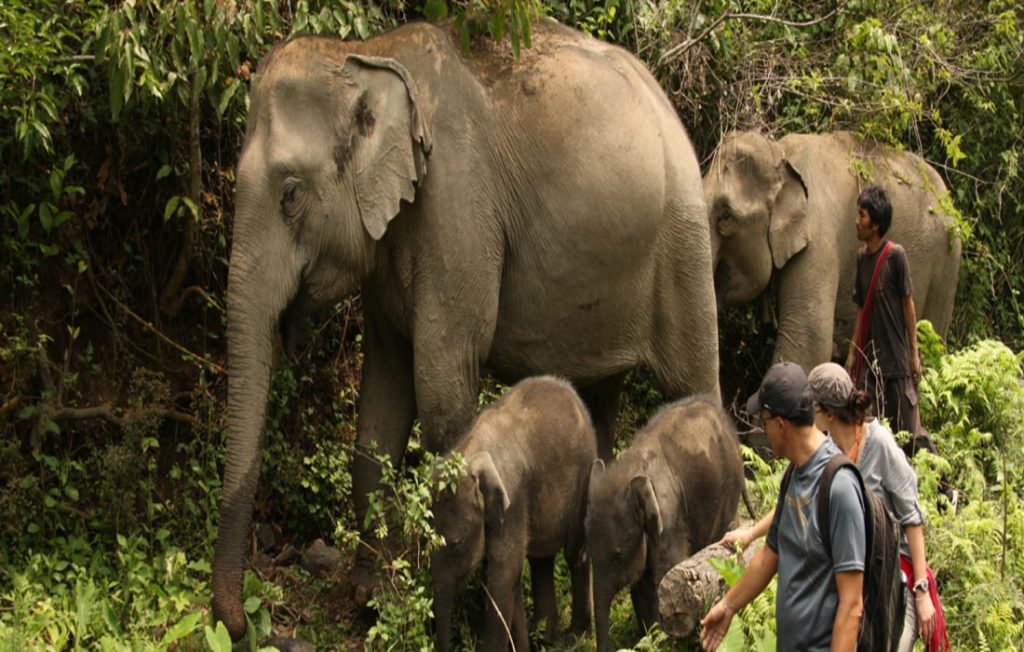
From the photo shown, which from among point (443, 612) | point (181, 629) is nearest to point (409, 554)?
point (443, 612)

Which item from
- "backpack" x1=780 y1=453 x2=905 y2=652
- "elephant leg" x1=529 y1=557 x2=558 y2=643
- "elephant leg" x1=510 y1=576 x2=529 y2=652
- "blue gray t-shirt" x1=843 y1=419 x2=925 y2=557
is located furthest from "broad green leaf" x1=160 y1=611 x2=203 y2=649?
"backpack" x1=780 y1=453 x2=905 y2=652

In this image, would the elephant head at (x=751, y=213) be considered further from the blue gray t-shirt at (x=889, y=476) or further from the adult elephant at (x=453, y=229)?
the blue gray t-shirt at (x=889, y=476)

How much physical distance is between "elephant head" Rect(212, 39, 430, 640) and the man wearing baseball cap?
2.76 m

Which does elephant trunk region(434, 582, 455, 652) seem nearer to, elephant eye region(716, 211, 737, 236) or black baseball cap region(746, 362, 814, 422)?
black baseball cap region(746, 362, 814, 422)

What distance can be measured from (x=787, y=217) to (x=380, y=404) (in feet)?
13.2

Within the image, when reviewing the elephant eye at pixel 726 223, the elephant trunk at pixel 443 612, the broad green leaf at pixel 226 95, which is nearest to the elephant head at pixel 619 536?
the elephant trunk at pixel 443 612

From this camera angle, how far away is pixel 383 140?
729 centimetres

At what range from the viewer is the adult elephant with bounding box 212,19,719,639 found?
7.11 meters

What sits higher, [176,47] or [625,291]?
[176,47]

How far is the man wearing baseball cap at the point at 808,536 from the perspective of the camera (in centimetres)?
473

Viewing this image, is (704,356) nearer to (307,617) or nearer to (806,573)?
(307,617)

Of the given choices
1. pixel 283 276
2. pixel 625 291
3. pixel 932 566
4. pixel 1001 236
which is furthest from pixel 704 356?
pixel 1001 236

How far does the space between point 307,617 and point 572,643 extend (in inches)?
53.8

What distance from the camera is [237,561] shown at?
A: 265 inches
